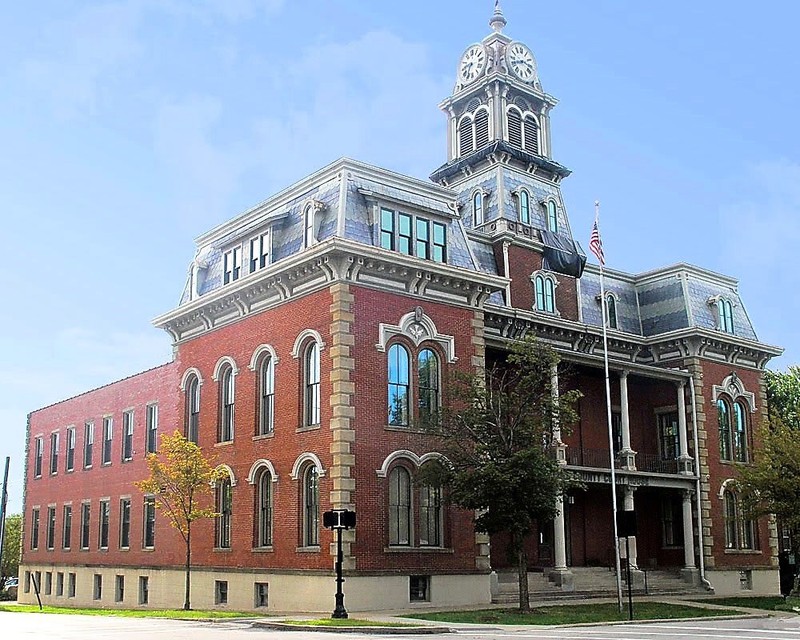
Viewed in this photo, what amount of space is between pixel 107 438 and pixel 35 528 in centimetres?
992

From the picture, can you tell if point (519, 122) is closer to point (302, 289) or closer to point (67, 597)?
point (302, 289)

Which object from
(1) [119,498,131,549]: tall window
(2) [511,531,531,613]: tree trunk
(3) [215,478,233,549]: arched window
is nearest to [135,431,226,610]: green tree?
(3) [215,478,233,549]: arched window

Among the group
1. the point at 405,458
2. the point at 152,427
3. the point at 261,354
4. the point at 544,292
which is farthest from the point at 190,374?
the point at 544,292

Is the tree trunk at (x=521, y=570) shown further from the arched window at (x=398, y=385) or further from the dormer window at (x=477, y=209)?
the dormer window at (x=477, y=209)

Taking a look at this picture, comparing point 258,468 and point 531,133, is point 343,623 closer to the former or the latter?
point 258,468

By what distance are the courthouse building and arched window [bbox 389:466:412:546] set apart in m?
0.06

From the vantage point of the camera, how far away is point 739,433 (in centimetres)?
4756

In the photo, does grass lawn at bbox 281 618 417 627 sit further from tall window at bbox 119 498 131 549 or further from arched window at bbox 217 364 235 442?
tall window at bbox 119 498 131 549

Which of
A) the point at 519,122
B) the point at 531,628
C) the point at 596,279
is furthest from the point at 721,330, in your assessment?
the point at 531,628

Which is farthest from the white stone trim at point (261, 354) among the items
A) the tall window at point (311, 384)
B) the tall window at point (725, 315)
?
the tall window at point (725, 315)

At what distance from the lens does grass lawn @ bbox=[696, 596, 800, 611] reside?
35750 millimetres

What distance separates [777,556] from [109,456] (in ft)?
103

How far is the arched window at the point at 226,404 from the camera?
127ft

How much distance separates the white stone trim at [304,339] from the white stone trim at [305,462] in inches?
133
